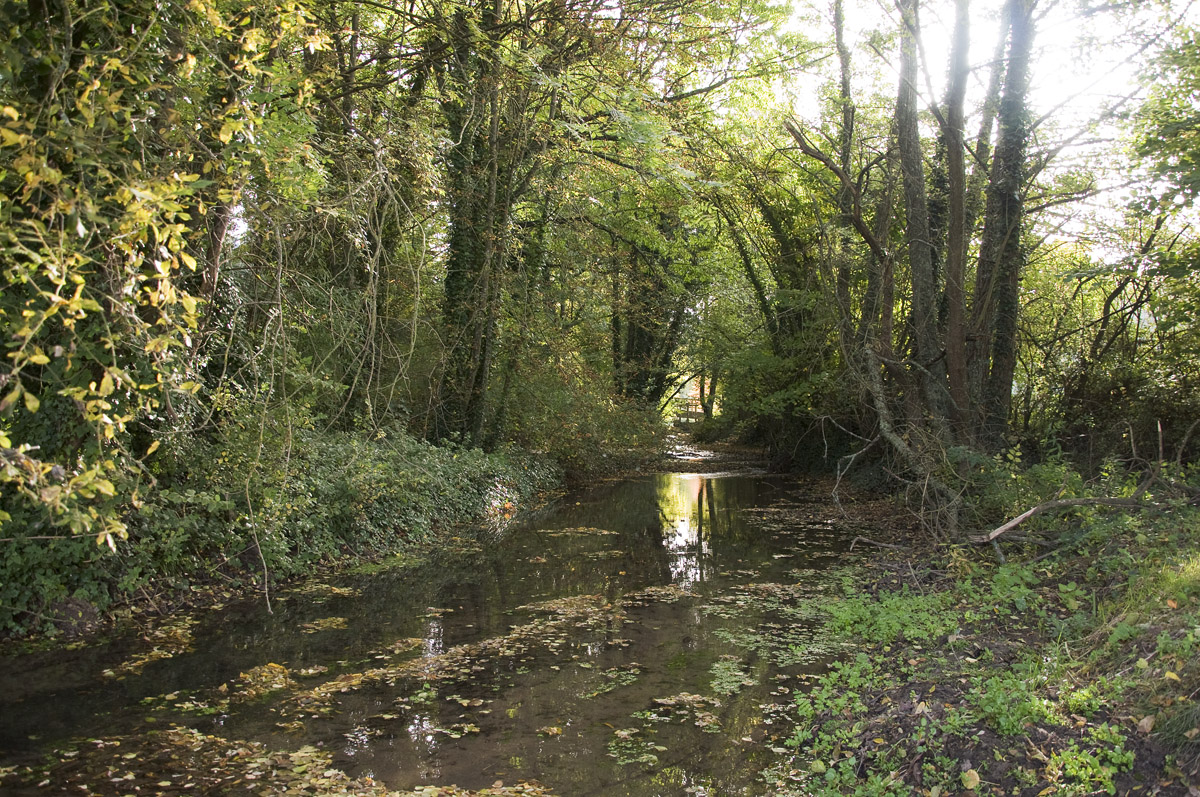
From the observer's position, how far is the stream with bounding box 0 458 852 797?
15.1 feet

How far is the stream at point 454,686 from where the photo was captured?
181 inches

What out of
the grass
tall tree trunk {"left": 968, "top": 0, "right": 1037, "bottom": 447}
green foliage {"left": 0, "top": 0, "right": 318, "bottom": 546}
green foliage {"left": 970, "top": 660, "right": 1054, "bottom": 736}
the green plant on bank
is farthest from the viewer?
tall tree trunk {"left": 968, "top": 0, "right": 1037, "bottom": 447}

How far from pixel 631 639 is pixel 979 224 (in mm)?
13350

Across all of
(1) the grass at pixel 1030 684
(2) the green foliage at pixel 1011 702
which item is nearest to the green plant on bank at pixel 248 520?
(1) the grass at pixel 1030 684

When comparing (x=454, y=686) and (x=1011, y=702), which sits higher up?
(x=1011, y=702)

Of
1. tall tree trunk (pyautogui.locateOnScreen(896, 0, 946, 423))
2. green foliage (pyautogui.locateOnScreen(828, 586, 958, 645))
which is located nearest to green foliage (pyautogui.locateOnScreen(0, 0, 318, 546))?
green foliage (pyautogui.locateOnScreen(828, 586, 958, 645))

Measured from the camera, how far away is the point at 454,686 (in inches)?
235

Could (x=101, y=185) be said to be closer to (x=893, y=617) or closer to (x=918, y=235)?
(x=893, y=617)

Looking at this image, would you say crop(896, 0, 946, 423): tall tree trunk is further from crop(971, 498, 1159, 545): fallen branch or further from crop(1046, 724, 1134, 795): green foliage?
crop(1046, 724, 1134, 795): green foliage

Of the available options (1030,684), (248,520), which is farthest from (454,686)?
(1030,684)

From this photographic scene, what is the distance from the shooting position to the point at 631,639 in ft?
23.5

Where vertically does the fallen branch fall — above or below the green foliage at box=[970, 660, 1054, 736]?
above

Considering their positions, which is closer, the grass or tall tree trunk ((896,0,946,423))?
the grass

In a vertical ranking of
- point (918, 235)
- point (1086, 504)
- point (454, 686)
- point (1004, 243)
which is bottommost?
point (454, 686)
